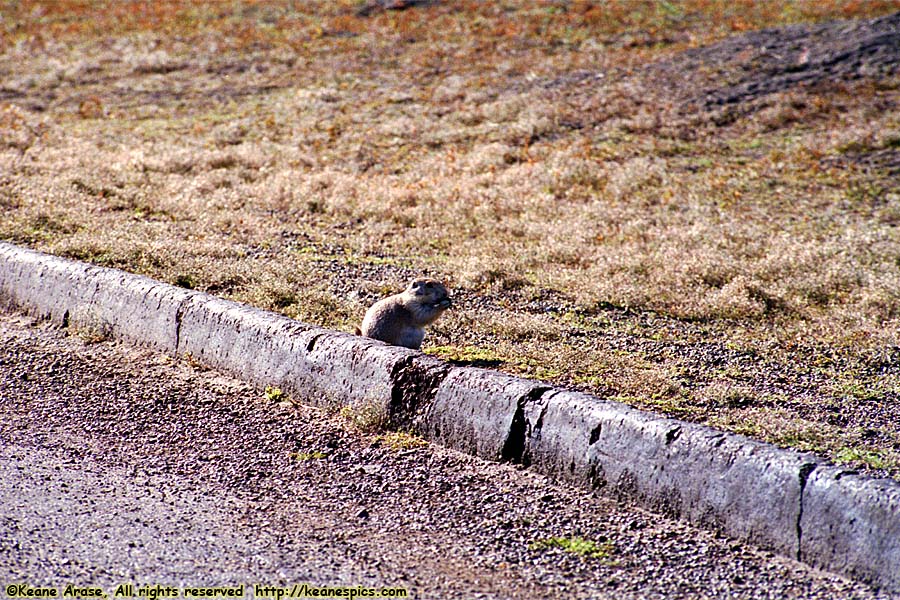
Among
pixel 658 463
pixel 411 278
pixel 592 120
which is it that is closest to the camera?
pixel 658 463

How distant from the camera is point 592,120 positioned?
12891mm

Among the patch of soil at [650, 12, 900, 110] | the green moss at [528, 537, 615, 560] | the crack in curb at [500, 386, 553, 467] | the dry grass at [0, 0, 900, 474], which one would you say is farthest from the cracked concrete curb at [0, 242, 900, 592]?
the patch of soil at [650, 12, 900, 110]

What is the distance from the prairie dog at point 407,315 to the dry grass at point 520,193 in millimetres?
375

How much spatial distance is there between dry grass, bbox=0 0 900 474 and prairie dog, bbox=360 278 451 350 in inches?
14.7

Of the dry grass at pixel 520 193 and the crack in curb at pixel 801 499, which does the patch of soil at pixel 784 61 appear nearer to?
the dry grass at pixel 520 193

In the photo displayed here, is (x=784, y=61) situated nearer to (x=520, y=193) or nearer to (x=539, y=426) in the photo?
(x=520, y=193)

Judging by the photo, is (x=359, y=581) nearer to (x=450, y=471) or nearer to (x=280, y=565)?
(x=280, y=565)

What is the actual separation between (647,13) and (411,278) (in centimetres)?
1277

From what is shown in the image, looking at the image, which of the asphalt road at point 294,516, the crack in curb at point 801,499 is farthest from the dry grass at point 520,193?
the asphalt road at point 294,516

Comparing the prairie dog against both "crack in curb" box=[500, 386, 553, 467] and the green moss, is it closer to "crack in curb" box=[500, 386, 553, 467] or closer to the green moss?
"crack in curb" box=[500, 386, 553, 467]

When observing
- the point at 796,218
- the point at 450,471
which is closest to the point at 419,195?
the point at 796,218

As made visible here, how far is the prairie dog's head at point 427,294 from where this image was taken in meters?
5.55

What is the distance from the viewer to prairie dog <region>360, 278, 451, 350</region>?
539 centimetres

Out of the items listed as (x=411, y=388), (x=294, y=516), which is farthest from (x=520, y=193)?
(x=294, y=516)
